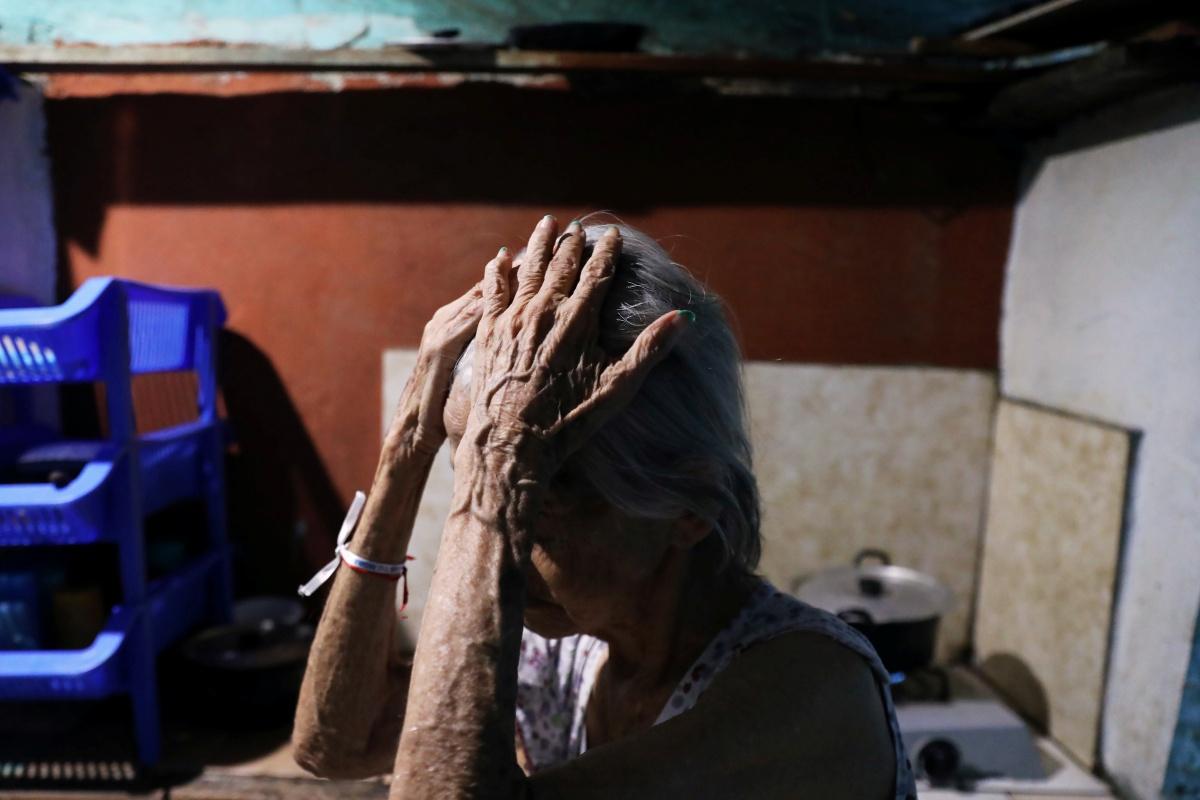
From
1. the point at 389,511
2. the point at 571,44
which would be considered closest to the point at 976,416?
the point at 571,44

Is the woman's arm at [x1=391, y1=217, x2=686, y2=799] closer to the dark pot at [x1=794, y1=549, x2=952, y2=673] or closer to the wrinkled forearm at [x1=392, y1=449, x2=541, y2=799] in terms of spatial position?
the wrinkled forearm at [x1=392, y1=449, x2=541, y2=799]

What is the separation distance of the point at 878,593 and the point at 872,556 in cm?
33

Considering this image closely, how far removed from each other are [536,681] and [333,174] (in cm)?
202

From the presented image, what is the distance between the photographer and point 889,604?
91.1 inches

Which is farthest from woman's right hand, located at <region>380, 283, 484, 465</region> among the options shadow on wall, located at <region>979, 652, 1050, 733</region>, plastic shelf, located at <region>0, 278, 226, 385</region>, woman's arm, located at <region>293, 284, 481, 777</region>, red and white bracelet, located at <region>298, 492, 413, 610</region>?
shadow on wall, located at <region>979, 652, 1050, 733</region>

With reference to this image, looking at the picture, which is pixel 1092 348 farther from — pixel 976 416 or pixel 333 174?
pixel 333 174

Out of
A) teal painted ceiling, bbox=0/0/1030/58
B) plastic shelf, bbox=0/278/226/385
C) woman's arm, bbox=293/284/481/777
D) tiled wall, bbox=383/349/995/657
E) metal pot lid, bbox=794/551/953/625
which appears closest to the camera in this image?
woman's arm, bbox=293/284/481/777

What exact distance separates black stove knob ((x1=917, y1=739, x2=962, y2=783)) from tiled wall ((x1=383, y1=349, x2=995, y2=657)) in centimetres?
72

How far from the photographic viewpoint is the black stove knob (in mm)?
2164

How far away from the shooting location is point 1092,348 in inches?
90.7

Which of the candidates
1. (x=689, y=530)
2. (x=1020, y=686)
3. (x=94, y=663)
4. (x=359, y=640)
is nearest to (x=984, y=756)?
(x=1020, y=686)

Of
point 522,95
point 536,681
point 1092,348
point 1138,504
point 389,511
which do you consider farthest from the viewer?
point 522,95

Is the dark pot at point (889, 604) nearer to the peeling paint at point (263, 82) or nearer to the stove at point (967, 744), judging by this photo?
the stove at point (967, 744)

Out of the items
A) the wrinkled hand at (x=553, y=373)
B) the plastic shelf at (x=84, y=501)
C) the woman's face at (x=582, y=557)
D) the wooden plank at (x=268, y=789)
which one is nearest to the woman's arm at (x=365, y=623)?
the woman's face at (x=582, y=557)
